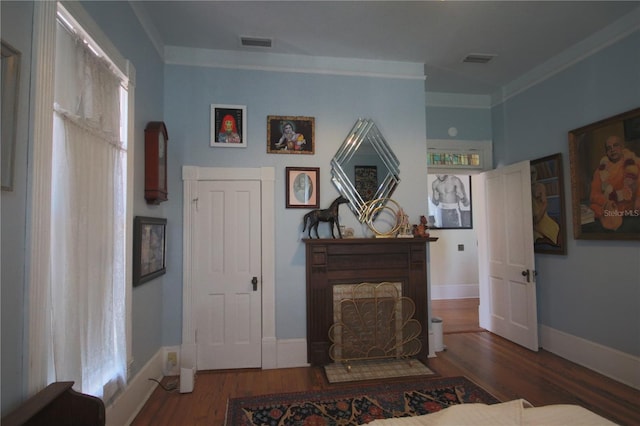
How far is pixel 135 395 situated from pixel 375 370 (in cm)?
209

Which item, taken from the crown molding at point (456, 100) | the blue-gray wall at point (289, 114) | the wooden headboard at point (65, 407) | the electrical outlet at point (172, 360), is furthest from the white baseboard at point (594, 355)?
the electrical outlet at point (172, 360)

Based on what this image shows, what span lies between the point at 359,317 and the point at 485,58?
127 inches

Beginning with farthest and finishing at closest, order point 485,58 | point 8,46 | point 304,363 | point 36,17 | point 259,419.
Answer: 1. point 485,58
2. point 304,363
3. point 259,419
4. point 36,17
5. point 8,46

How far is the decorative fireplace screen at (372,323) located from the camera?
321cm

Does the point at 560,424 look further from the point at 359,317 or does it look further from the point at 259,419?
the point at 359,317

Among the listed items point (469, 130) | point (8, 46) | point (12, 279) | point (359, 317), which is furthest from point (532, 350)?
point (8, 46)

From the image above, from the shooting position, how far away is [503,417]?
1217 mm

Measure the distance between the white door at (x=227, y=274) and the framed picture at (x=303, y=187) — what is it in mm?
350

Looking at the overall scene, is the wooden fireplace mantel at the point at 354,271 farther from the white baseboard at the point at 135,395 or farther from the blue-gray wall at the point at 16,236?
the blue-gray wall at the point at 16,236

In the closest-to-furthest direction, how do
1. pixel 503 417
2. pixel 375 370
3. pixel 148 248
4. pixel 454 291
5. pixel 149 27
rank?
pixel 503 417 < pixel 148 248 < pixel 149 27 < pixel 375 370 < pixel 454 291

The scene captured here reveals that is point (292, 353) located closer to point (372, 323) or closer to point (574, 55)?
point (372, 323)

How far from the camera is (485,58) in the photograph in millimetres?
3531

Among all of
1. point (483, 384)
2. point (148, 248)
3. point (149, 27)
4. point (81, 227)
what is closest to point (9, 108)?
point (81, 227)

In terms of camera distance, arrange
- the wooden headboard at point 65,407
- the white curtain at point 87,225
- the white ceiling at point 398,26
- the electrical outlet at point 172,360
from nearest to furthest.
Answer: the wooden headboard at point 65,407 → the white curtain at point 87,225 → the white ceiling at point 398,26 → the electrical outlet at point 172,360
